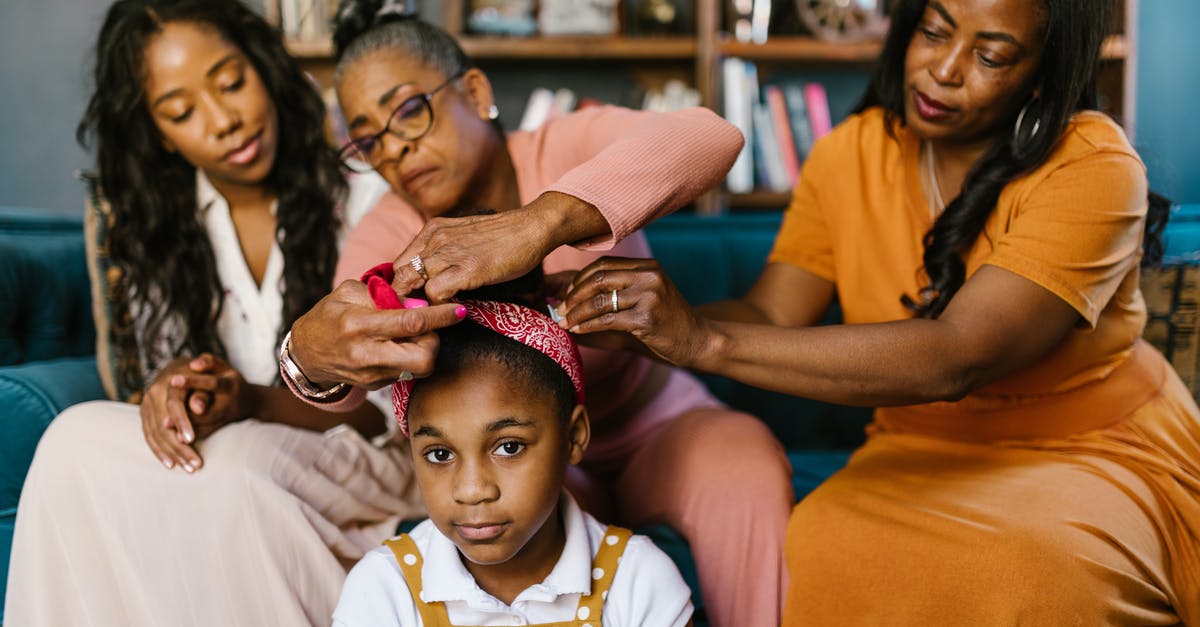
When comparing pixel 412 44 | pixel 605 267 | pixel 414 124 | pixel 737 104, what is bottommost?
pixel 737 104

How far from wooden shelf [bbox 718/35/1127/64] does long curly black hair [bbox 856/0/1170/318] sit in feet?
4.22

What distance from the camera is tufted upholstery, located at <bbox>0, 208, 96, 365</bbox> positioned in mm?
1844

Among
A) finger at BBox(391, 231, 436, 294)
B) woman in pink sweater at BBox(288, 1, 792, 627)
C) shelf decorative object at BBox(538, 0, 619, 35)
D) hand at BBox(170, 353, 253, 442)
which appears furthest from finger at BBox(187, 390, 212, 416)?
shelf decorative object at BBox(538, 0, 619, 35)

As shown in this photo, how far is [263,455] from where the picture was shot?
1429mm

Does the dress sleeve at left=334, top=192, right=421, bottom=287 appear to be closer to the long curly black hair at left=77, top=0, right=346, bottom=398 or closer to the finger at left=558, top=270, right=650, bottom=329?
the long curly black hair at left=77, top=0, right=346, bottom=398

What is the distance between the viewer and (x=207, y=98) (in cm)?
175

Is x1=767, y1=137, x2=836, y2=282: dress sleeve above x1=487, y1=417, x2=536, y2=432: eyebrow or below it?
above

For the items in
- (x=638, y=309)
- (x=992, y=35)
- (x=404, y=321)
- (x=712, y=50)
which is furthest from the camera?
(x=712, y=50)

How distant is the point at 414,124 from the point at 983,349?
86cm

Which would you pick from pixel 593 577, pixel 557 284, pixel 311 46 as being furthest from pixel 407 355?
pixel 311 46

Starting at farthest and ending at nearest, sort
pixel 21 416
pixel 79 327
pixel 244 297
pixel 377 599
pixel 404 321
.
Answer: pixel 79 327 < pixel 244 297 < pixel 21 416 < pixel 377 599 < pixel 404 321

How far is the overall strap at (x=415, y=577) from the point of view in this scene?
48.9 inches

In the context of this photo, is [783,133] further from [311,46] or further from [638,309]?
[638,309]

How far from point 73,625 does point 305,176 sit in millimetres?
870
